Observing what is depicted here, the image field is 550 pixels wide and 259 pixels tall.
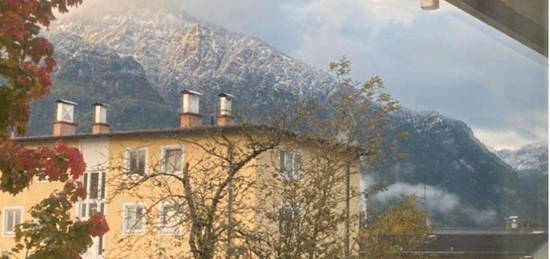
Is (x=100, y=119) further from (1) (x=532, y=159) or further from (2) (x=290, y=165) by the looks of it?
(1) (x=532, y=159)

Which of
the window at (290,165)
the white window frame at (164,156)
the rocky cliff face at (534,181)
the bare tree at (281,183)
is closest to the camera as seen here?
the rocky cliff face at (534,181)

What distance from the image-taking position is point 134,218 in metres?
4.11

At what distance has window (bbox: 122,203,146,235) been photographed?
12.7ft

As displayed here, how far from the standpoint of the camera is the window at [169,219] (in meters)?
3.41

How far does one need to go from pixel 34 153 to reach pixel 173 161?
214 centimetres

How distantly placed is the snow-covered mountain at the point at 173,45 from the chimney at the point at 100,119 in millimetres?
795

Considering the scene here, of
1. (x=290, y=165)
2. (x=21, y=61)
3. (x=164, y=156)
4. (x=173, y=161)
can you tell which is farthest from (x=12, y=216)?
(x=21, y=61)

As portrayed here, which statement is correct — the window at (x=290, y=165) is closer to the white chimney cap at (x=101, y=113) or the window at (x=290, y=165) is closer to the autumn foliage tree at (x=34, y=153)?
the autumn foliage tree at (x=34, y=153)

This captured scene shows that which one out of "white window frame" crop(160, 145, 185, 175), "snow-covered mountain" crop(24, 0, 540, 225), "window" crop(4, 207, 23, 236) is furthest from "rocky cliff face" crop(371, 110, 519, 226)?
"window" crop(4, 207, 23, 236)

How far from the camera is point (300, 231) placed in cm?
316

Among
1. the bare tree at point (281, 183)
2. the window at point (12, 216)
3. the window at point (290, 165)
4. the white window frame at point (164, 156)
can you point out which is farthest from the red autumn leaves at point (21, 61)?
the window at point (12, 216)

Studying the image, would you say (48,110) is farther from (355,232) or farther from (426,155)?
(355,232)

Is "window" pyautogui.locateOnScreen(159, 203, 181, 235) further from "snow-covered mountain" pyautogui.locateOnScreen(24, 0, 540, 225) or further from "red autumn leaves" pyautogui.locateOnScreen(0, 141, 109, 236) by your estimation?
"red autumn leaves" pyautogui.locateOnScreen(0, 141, 109, 236)

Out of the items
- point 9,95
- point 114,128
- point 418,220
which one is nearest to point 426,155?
point 418,220
